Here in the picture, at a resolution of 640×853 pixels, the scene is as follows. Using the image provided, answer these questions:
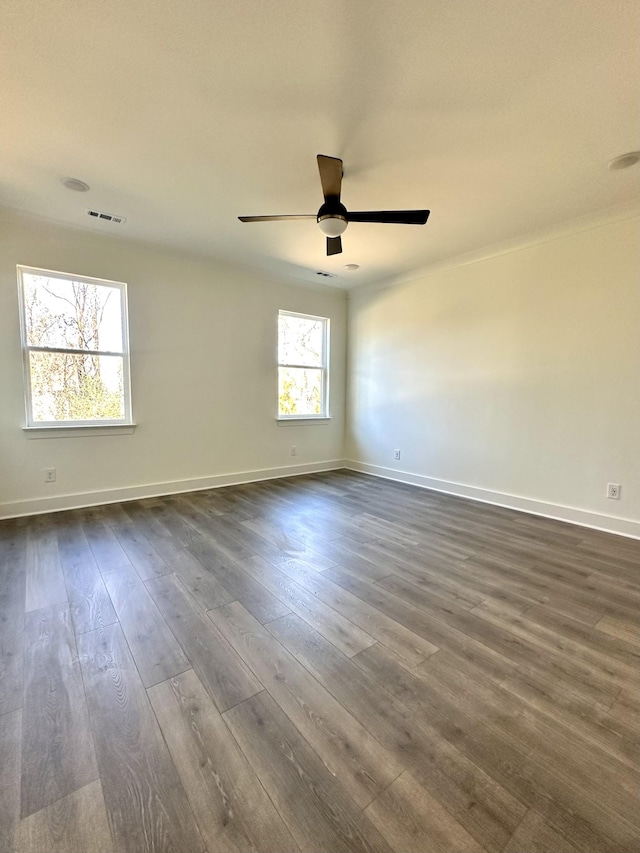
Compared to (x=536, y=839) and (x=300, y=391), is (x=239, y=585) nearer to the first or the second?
(x=536, y=839)

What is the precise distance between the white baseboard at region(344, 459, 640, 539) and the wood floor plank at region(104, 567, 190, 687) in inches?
131

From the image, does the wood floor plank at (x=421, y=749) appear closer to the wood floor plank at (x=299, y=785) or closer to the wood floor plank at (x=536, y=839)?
the wood floor plank at (x=536, y=839)

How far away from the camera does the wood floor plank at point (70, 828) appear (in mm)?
902

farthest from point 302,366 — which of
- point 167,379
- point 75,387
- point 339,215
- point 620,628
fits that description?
point 620,628

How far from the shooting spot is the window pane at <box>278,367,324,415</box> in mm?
5035

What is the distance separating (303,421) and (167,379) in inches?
76.0

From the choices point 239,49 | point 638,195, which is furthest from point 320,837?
point 638,195

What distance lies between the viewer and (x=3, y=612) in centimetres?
190

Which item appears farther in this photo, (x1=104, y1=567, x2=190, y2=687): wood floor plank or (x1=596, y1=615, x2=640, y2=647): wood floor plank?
(x1=596, y1=615, x2=640, y2=647): wood floor plank

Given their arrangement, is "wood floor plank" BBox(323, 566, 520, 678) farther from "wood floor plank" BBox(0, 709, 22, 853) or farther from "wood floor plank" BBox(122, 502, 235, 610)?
"wood floor plank" BBox(0, 709, 22, 853)

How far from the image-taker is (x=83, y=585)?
2166 mm

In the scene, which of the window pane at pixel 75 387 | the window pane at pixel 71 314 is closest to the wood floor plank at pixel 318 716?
the window pane at pixel 75 387

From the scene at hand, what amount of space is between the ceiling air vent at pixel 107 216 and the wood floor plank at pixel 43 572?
2.74 m

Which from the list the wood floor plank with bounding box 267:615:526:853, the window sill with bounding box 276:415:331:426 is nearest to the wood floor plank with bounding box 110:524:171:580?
the wood floor plank with bounding box 267:615:526:853
